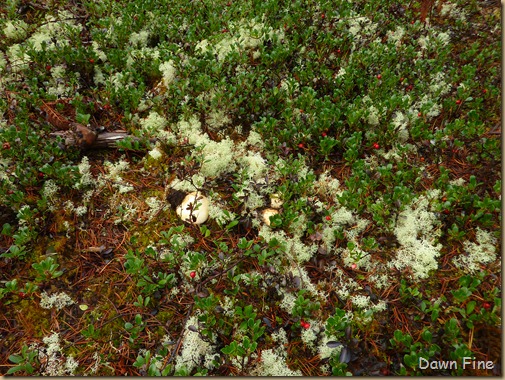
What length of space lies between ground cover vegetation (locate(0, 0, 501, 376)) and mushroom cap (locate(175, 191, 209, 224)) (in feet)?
0.33

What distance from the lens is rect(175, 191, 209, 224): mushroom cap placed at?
3.72m

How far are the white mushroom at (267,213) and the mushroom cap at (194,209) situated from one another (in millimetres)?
673

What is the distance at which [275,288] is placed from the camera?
11.3ft

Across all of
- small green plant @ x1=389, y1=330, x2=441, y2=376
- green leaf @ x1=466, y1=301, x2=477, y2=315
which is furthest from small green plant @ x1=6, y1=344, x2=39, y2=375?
green leaf @ x1=466, y1=301, x2=477, y2=315

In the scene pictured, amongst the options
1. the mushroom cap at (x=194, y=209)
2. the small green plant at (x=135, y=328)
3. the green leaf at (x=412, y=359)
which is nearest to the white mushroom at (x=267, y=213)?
the mushroom cap at (x=194, y=209)

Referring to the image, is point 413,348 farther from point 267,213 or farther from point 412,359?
point 267,213

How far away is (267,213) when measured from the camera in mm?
3816

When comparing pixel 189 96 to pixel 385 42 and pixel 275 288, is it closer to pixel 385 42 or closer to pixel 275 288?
pixel 275 288

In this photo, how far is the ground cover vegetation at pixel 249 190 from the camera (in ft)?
10.3

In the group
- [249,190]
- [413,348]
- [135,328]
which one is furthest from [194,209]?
[413,348]

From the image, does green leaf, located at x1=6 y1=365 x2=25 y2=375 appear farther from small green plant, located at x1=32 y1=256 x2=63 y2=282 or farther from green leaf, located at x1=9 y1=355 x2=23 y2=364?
small green plant, located at x1=32 y1=256 x2=63 y2=282

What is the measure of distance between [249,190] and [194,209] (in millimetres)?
739

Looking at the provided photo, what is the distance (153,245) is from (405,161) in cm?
333

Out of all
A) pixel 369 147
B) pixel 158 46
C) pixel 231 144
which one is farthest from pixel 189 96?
pixel 369 147
